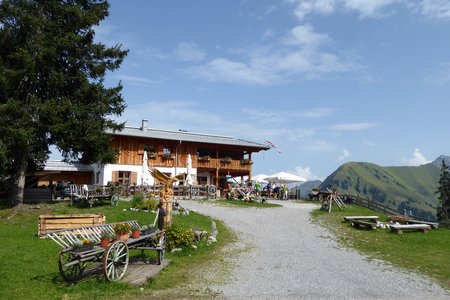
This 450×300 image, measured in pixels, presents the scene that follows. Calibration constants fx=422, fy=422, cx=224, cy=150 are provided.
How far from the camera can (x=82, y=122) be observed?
22703 mm

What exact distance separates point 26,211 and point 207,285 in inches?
568

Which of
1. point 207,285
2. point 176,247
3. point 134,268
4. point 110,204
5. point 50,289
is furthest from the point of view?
point 110,204

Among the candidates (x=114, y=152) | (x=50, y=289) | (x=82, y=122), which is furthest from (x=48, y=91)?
(x=50, y=289)

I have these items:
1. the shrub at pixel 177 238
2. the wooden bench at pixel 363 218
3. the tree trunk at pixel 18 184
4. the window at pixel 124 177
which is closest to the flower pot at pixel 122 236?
the shrub at pixel 177 238

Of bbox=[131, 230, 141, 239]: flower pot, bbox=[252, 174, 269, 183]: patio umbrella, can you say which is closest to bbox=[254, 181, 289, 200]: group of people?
bbox=[252, 174, 269, 183]: patio umbrella

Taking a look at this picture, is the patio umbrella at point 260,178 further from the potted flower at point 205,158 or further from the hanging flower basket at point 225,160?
the potted flower at point 205,158

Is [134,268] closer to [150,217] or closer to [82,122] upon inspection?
[150,217]

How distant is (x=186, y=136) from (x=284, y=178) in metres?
11.3

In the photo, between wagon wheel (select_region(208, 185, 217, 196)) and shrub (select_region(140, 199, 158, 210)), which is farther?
wagon wheel (select_region(208, 185, 217, 196))

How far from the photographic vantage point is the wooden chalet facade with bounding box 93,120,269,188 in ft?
130

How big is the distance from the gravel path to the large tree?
10.2 m

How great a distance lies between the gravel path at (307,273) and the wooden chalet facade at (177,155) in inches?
856

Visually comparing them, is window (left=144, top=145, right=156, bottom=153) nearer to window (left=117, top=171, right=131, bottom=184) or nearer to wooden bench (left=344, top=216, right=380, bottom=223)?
window (left=117, top=171, right=131, bottom=184)

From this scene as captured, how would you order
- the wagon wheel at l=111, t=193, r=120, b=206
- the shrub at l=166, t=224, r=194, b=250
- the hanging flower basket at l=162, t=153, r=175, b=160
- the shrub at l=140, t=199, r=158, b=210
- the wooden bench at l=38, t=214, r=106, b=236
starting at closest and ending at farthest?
1. the shrub at l=166, t=224, r=194, b=250
2. the wooden bench at l=38, t=214, r=106, b=236
3. the shrub at l=140, t=199, r=158, b=210
4. the wagon wheel at l=111, t=193, r=120, b=206
5. the hanging flower basket at l=162, t=153, r=175, b=160
